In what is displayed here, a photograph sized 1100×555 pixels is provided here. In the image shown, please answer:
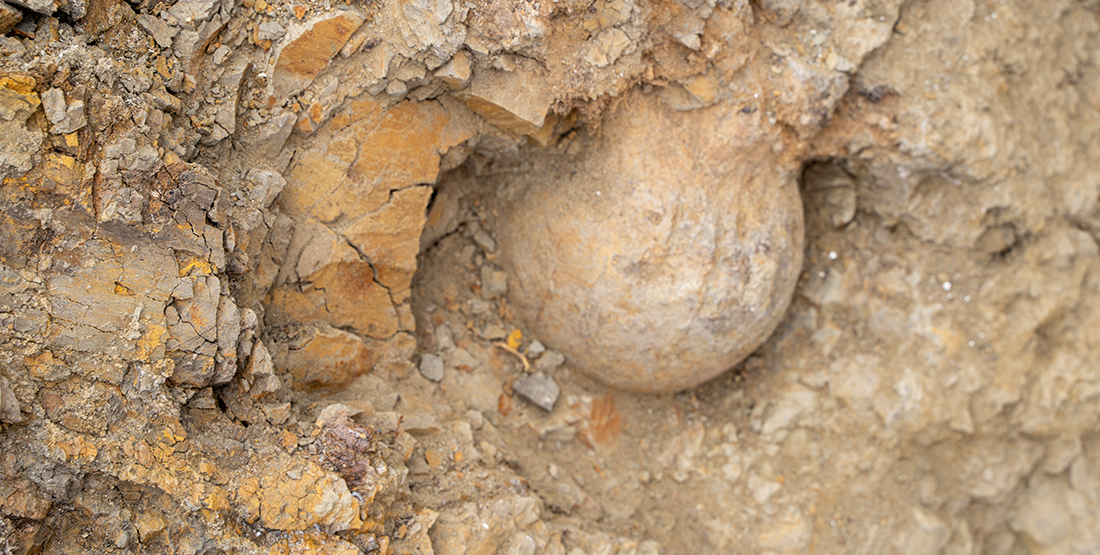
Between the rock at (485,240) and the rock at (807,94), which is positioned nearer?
the rock at (807,94)

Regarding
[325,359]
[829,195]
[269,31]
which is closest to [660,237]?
[829,195]

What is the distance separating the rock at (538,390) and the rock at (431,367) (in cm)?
40

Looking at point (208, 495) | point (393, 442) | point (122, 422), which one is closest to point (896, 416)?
point (393, 442)

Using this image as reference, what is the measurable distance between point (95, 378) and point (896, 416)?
3.32 m

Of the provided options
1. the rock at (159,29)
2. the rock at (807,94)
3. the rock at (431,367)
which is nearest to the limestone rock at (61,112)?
the rock at (159,29)

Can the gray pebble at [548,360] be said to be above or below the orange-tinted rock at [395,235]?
below

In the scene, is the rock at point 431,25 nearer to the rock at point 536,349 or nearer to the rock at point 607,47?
the rock at point 607,47

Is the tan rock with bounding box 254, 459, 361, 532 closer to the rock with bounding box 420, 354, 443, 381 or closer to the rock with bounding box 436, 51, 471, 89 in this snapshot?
the rock with bounding box 420, 354, 443, 381

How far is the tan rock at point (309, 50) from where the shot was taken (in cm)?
226

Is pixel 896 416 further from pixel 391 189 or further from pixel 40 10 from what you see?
pixel 40 10

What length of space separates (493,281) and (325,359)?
3.16ft

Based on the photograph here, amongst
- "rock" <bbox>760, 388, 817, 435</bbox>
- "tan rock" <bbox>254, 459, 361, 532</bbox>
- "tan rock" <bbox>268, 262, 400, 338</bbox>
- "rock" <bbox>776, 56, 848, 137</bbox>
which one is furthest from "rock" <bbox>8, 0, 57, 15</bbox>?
"rock" <bbox>760, 388, 817, 435</bbox>

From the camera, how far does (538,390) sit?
3.18 m

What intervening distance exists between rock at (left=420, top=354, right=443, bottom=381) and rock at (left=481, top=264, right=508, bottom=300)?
0.43 meters
